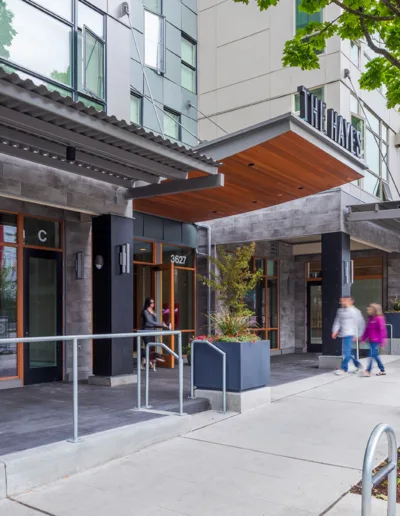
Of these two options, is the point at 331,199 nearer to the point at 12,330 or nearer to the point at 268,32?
the point at 268,32

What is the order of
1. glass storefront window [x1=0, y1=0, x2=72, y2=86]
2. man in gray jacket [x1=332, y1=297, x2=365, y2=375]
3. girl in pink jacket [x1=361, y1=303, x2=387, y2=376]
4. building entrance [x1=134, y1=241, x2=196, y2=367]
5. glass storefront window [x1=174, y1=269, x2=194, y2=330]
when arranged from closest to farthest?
glass storefront window [x1=0, y1=0, x2=72, y2=86] < girl in pink jacket [x1=361, y1=303, x2=387, y2=376] < man in gray jacket [x1=332, y1=297, x2=365, y2=375] < building entrance [x1=134, y1=241, x2=196, y2=367] < glass storefront window [x1=174, y1=269, x2=194, y2=330]

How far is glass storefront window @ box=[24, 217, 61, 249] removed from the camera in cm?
1017

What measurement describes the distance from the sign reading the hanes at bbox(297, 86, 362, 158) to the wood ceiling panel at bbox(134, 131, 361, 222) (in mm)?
647

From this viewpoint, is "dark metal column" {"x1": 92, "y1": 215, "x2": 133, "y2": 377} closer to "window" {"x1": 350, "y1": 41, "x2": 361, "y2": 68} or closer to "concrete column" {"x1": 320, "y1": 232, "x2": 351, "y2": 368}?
"concrete column" {"x1": 320, "y1": 232, "x2": 351, "y2": 368}

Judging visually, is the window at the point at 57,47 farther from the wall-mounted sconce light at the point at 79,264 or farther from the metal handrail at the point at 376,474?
the metal handrail at the point at 376,474

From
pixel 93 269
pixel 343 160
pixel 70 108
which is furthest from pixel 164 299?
pixel 70 108

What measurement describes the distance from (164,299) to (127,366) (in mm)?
4088

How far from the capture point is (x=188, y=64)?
1786 cm

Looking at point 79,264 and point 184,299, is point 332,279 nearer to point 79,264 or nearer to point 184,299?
point 184,299

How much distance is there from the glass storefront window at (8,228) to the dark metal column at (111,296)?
1451 millimetres

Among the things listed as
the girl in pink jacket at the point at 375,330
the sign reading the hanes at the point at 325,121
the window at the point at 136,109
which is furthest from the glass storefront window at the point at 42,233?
the girl in pink jacket at the point at 375,330

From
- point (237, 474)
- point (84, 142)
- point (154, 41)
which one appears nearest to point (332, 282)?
point (84, 142)

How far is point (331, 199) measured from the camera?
1419 cm

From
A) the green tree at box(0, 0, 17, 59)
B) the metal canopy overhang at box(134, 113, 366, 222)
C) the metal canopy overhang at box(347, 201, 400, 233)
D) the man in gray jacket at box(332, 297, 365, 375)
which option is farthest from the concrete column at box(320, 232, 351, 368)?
the green tree at box(0, 0, 17, 59)
